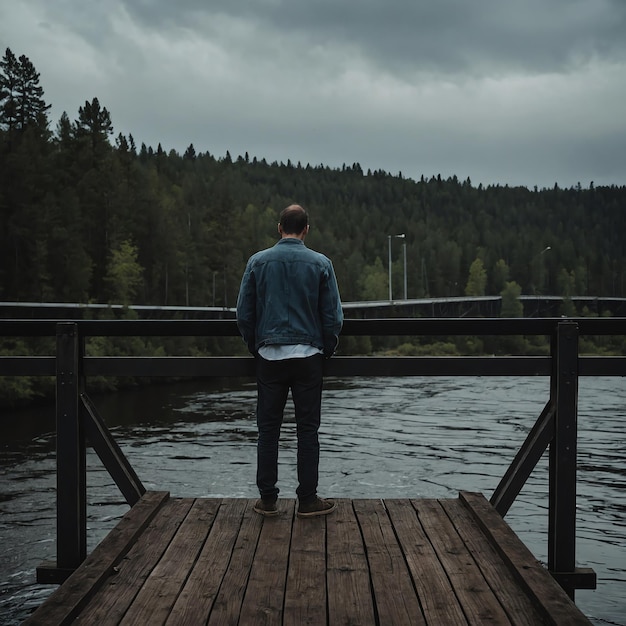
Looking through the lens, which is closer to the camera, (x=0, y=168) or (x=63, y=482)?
(x=63, y=482)

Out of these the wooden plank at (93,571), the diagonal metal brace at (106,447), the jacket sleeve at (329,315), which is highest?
the jacket sleeve at (329,315)

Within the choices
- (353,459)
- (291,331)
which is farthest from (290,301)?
(353,459)

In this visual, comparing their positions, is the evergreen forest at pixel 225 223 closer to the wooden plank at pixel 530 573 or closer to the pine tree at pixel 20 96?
the pine tree at pixel 20 96

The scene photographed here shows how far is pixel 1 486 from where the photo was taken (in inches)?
789

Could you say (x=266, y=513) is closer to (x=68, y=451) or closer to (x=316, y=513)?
(x=316, y=513)

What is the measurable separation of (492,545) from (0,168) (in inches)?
2242

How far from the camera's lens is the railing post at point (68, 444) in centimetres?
483

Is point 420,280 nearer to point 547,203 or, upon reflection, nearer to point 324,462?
point 547,203

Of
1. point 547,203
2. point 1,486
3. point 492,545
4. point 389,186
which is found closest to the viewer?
point 492,545

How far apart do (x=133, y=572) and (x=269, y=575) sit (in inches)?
24.3

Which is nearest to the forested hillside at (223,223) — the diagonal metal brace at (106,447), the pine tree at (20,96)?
the pine tree at (20,96)

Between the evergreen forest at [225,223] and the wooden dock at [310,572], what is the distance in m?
53.0

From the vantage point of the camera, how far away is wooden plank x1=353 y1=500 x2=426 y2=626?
146 inches

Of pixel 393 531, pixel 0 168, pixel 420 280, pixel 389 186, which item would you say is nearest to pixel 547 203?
pixel 389 186
